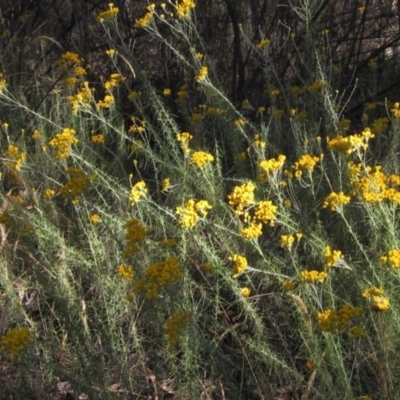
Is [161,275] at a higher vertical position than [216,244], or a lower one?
higher

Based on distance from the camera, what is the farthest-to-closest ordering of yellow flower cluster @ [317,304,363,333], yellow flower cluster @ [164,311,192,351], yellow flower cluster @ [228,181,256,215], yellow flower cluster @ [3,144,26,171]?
yellow flower cluster @ [3,144,26,171] → yellow flower cluster @ [228,181,256,215] → yellow flower cluster @ [164,311,192,351] → yellow flower cluster @ [317,304,363,333]

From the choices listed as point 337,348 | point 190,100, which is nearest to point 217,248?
point 337,348

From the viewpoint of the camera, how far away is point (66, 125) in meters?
3.78

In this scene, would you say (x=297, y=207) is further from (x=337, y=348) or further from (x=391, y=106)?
(x=391, y=106)

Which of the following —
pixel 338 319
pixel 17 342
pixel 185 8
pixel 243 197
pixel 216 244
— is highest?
pixel 185 8

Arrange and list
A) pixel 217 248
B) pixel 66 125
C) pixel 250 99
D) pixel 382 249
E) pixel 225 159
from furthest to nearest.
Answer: pixel 250 99 < pixel 66 125 < pixel 225 159 < pixel 217 248 < pixel 382 249

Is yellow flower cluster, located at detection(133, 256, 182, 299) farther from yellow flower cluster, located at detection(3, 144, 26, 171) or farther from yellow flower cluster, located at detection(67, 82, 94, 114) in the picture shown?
yellow flower cluster, located at detection(67, 82, 94, 114)

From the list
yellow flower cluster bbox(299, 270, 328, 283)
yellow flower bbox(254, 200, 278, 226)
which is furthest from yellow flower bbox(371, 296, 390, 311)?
yellow flower bbox(254, 200, 278, 226)

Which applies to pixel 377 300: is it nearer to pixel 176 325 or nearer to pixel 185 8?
pixel 176 325

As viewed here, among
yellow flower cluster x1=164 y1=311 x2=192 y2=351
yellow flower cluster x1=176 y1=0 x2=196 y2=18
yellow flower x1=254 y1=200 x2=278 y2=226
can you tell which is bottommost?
yellow flower cluster x1=164 y1=311 x2=192 y2=351

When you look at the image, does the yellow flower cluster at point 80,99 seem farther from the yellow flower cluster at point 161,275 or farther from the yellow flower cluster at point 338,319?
the yellow flower cluster at point 338,319

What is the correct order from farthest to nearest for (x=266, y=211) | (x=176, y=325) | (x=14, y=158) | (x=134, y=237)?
(x=14, y=158) → (x=266, y=211) → (x=134, y=237) → (x=176, y=325)

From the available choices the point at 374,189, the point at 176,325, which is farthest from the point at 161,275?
the point at 374,189

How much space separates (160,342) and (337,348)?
2.29ft
